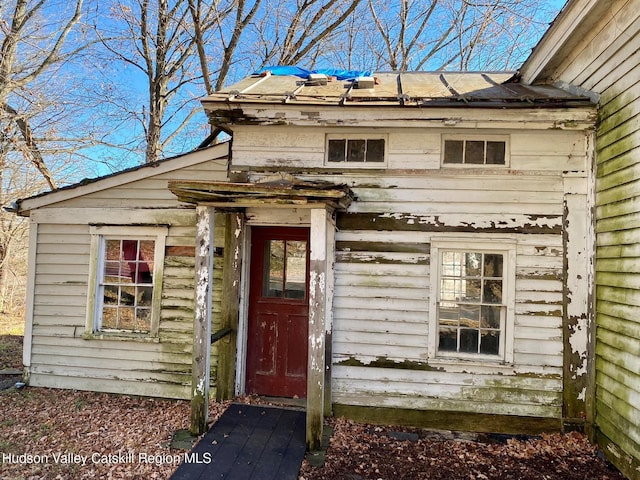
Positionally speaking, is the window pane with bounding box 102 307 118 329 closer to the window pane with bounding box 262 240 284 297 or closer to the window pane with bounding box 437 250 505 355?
the window pane with bounding box 262 240 284 297

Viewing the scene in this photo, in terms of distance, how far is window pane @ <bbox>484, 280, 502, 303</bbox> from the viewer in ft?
14.3

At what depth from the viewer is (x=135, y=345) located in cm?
500

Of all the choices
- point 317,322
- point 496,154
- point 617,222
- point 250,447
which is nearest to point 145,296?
point 250,447

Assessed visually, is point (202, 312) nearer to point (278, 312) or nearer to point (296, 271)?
point (278, 312)

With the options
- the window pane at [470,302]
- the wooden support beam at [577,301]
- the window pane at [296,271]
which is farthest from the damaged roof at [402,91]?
the window pane at [296,271]

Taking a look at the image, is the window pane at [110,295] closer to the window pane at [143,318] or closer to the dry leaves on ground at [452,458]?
the window pane at [143,318]

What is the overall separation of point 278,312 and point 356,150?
229 cm

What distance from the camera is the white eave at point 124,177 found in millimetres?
4855

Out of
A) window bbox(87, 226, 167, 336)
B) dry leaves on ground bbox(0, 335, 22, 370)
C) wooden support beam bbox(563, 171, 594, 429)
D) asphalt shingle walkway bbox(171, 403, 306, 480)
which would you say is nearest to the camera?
asphalt shingle walkway bbox(171, 403, 306, 480)

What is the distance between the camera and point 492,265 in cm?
436

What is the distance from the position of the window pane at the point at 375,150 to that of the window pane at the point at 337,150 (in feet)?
1.00

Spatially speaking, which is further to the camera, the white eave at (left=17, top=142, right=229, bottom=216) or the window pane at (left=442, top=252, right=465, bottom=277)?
the white eave at (left=17, top=142, right=229, bottom=216)

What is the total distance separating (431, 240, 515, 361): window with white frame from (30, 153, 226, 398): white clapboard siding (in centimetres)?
276

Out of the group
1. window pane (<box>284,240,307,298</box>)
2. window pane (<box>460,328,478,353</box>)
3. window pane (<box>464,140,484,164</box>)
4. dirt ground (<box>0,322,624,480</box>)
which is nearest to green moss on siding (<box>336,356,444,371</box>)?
window pane (<box>460,328,478,353</box>)
